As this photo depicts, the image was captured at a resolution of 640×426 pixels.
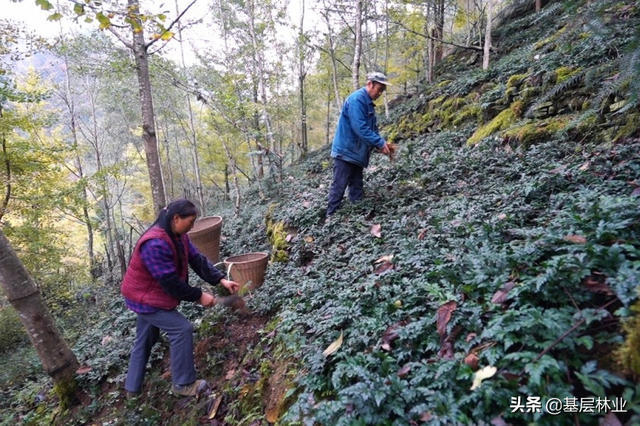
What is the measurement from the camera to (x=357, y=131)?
418 centimetres

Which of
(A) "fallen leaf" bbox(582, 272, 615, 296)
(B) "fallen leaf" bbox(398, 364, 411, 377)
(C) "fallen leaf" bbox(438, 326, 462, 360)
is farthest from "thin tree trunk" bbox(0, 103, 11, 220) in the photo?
(A) "fallen leaf" bbox(582, 272, 615, 296)

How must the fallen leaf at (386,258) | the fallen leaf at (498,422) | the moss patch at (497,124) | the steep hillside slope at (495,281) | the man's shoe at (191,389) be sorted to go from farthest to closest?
the moss patch at (497,124) < the man's shoe at (191,389) < the fallen leaf at (386,258) < the steep hillside slope at (495,281) < the fallen leaf at (498,422)

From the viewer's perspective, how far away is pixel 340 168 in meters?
4.47

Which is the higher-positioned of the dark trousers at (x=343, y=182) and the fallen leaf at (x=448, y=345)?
the dark trousers at (x=343, y=182)

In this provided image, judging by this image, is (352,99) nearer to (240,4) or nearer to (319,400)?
(319,400)

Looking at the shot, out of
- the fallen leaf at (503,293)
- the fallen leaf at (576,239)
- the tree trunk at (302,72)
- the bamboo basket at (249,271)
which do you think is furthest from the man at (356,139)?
the tree trunk at (302,72)

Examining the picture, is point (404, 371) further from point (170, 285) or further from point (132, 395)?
point (132, 395)

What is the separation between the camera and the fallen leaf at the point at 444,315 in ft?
5.88

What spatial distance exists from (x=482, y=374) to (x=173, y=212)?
2477 mm

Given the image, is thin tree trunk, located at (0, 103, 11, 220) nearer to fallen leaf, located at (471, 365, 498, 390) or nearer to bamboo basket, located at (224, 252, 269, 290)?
bamboo basket, located at (224, 252, 269, 290)

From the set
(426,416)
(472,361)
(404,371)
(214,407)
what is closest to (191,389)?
(214,407)

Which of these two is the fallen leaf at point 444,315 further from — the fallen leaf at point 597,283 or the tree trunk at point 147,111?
the tree trunk at point 147,111

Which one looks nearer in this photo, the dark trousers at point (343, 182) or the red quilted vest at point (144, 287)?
the red quilted vest at point (144, 287)

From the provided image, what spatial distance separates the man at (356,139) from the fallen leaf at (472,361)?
300 centimetres
